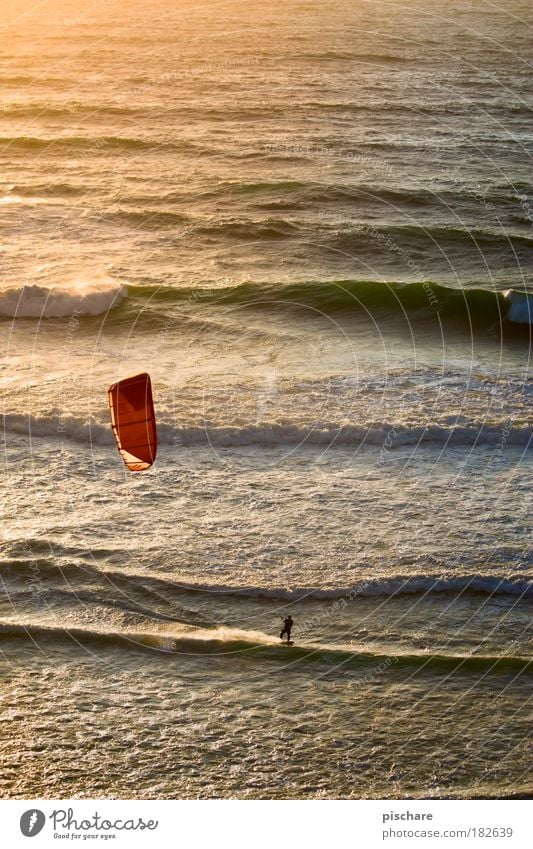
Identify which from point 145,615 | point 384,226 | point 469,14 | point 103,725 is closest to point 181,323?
point 384,226

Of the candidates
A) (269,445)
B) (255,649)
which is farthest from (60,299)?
(255,649)

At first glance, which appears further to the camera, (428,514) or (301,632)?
(428,514)

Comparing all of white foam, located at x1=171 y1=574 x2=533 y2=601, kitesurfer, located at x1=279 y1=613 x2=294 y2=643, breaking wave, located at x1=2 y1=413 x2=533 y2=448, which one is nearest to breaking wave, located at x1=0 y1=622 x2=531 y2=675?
kitesurfer, located at x1=279 y1=613 x2=294 y2=643

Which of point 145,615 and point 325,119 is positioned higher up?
point 325,119

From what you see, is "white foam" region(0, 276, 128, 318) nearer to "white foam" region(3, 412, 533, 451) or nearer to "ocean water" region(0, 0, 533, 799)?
"ocean water" region(0, 0, 533, 799)

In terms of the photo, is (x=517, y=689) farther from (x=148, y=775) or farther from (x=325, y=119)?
(x=325, y=119)

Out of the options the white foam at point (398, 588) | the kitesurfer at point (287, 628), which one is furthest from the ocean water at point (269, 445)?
the kitesurfer at point (287, 628)
